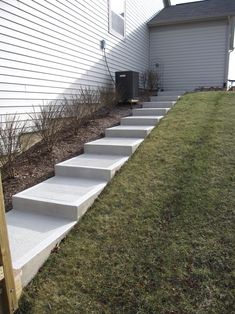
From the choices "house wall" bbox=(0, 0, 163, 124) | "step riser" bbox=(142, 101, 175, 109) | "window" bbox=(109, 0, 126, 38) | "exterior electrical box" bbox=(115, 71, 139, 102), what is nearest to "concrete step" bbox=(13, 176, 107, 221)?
"house wall" bbox=(0, 0, 163, 124)

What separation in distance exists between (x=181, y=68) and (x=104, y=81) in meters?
4.71

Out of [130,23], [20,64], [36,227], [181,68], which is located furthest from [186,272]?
[181,68]

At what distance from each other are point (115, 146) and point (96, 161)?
1.52 ft

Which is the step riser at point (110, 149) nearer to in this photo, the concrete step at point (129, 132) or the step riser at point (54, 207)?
the concrete step at point (129, 132)

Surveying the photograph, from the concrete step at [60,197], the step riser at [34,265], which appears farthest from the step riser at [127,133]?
the step riser at [34,265]

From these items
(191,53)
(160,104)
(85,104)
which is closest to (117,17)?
(160,104)

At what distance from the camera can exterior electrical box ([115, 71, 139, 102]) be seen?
8.21 meters

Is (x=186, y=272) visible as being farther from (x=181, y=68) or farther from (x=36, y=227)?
(x=181, y=68)

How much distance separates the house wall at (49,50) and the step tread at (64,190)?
4.76ft

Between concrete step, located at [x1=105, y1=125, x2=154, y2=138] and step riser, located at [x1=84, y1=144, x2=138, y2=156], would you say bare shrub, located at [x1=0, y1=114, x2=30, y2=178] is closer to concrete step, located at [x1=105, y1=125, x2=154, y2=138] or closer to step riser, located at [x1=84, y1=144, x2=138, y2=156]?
step riser, located at [x1=84, y1=144, x2=138, y2=156]

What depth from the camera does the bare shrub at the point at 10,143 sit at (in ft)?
13.6

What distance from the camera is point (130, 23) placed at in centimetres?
1030

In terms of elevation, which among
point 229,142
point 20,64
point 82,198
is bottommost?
point 82,198

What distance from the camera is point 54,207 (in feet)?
11.0
